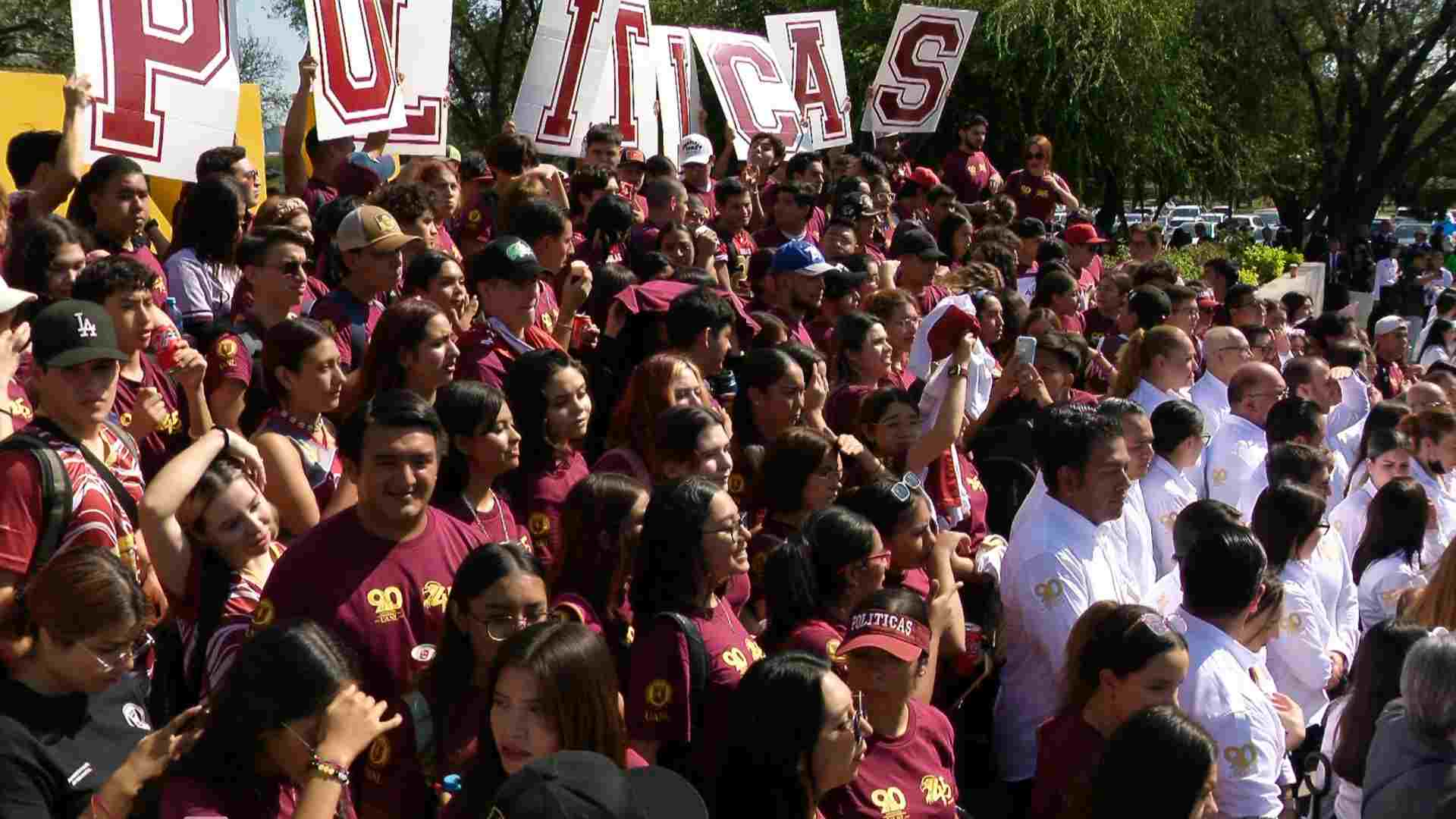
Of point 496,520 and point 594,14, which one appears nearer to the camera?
point 496,520

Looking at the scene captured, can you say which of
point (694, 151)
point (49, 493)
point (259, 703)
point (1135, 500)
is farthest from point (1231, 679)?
point (694, 151)

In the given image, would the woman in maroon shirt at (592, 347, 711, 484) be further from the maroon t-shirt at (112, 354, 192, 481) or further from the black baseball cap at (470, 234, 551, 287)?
the maroon t-shirt at (112, 354, 192, 481)

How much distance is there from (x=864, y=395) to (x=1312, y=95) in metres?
28.3

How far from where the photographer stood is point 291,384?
4906 mm

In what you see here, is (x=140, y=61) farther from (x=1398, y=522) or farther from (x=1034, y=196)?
(x=1034, y=196)

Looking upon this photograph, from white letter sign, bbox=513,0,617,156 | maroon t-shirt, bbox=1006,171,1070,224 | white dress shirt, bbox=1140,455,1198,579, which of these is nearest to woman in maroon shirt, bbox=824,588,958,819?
white dress shirt, bbox=1140,455,1198,579

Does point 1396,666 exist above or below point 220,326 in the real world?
below

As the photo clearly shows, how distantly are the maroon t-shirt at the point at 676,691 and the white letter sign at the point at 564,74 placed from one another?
6.88 m

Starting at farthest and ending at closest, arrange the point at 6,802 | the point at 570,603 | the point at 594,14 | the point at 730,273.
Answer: the point at 594,14 < the point at 730,273 < the point at 570,603 < the point at 6,802

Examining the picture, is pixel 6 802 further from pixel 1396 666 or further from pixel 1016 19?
pixel 1016 19

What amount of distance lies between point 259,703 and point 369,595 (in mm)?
838

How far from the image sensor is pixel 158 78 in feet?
22.4

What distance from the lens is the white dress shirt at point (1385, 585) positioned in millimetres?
6949

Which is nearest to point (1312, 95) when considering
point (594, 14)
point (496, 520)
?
point (594, 14)
